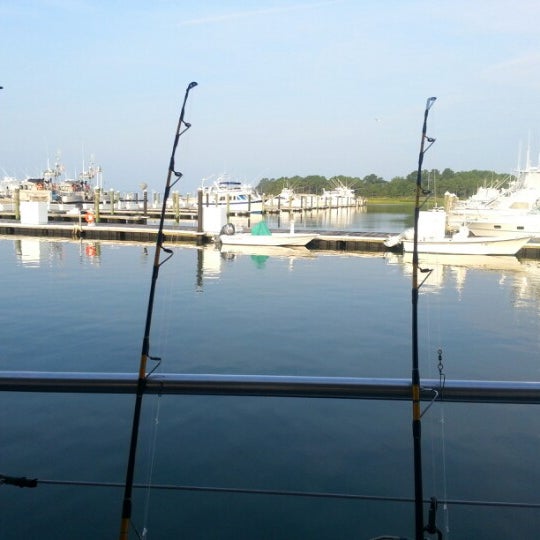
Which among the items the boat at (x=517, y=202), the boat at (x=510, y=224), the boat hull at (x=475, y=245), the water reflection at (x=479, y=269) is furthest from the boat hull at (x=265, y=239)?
the boat at (x=510, y=224)

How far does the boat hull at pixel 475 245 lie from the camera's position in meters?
32.7

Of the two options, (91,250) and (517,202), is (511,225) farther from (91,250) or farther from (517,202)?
(91,250)

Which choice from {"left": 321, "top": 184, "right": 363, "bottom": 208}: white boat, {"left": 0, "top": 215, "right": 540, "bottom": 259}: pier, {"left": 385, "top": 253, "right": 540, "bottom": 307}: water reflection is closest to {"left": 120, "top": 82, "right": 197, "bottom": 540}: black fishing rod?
{"left": 385, "top": 253, "right": 540, "bottom": 307}: water reflection

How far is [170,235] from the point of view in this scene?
36125 mm

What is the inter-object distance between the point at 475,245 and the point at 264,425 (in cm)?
2617

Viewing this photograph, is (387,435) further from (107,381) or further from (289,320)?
(289,320)

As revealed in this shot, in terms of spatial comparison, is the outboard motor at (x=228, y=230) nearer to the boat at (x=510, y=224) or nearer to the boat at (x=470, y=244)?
the boat at (x=470, y=244)

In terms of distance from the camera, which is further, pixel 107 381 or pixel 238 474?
pixel 238 474

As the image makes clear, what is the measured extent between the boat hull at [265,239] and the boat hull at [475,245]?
6.01m

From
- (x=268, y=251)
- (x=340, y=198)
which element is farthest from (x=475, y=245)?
(x=340, y=198)

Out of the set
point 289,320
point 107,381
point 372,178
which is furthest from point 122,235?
point 372,178

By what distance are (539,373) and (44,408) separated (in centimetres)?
903

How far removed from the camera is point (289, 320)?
1688 centimetres

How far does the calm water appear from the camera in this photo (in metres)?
6.42
